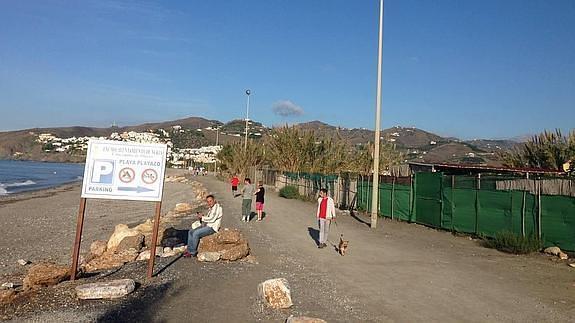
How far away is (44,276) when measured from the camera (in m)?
8.72

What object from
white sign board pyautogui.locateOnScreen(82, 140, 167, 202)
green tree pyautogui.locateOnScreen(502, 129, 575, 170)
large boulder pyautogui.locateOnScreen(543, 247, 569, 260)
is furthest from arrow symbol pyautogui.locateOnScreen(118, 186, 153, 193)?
green tree pyautogui.locateOnScreen(502, 129, 575, 170)

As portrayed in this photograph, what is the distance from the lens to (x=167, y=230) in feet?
50.6

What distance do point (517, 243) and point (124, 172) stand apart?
1036 cm

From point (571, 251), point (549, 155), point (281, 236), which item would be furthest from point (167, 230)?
point (549, 155)

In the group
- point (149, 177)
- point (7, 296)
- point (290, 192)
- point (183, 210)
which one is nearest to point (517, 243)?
point (149, 177)

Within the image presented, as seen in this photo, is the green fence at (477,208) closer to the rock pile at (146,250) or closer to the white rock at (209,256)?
the rock pile at (146,250)

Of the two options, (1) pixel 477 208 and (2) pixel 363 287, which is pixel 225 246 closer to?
(2) pixel 363 287

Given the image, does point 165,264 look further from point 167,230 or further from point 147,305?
point 167,230

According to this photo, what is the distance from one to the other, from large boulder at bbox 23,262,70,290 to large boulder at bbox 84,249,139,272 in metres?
1.51

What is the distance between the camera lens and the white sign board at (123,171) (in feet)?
30.4

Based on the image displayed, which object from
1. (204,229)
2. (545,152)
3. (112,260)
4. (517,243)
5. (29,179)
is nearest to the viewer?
(112,260)

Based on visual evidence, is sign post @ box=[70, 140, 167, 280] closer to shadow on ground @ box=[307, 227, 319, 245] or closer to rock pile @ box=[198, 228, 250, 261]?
rock pile @ box=[198, 228, 250, 261]

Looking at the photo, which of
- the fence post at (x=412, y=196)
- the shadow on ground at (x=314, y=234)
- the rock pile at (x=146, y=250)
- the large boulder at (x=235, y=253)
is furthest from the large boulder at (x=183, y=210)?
the large boulder at (x=235, y=253)

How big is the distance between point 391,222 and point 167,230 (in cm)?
1013
